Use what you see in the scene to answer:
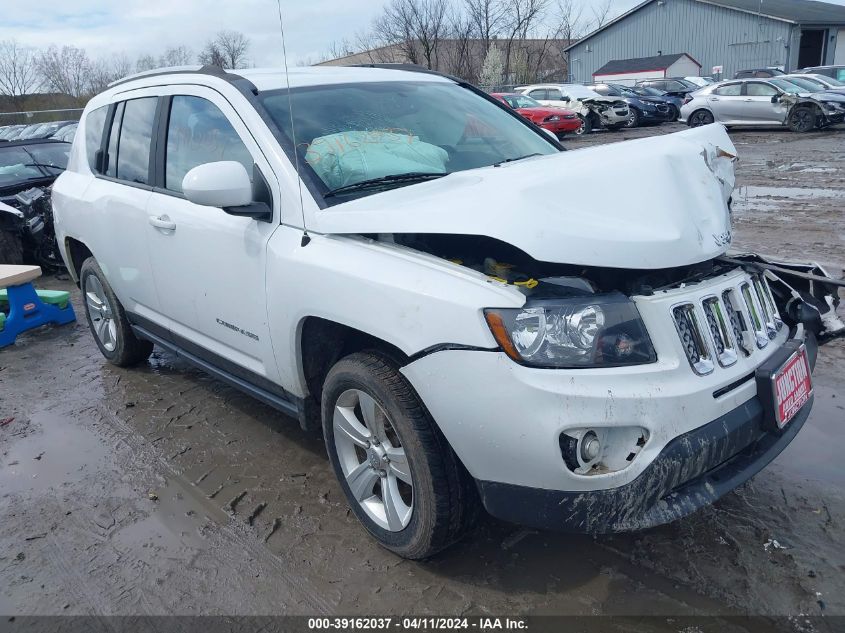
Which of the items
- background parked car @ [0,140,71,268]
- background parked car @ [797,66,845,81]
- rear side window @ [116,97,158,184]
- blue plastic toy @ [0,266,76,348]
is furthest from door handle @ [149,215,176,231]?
background parked car @ [797,66,845,81]

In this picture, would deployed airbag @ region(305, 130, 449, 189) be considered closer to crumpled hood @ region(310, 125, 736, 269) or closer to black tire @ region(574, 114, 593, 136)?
crumpled hood @ region(310, 125, 736, 269)

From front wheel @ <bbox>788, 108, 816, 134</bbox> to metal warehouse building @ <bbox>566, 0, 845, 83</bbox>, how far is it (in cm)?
2906

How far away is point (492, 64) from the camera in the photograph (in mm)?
50375

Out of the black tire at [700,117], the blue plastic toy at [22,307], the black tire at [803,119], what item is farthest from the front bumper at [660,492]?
the black tire at [700,117]

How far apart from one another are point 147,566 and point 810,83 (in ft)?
76.5

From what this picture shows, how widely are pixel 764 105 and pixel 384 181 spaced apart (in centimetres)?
1999

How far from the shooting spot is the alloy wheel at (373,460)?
2646 millimetres

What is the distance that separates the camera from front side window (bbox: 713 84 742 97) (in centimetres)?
2017

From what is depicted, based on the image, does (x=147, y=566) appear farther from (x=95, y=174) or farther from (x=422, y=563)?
(x=95, y=174)

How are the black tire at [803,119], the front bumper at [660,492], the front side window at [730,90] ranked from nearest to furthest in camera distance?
the front bumper at [660,492] → the black tire at [803,119] → the front side window at [730,90]

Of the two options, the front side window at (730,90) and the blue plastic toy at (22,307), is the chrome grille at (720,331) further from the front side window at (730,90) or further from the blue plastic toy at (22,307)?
the front side window at (730,90)

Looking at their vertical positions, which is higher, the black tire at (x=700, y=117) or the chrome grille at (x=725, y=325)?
the chrome grille at (x=725, y=325)

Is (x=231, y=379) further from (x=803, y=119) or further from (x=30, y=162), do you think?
(x=803, y=119)

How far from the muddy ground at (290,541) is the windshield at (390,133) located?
3.90ft
